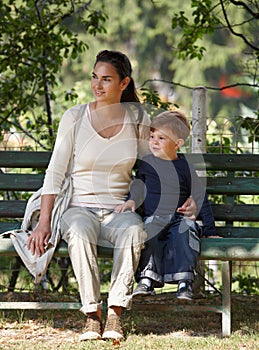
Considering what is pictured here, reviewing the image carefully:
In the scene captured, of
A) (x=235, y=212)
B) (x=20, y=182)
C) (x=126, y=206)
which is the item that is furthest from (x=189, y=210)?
(x=20, y=182)

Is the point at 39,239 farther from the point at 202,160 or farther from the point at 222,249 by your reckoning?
the point at 202,160

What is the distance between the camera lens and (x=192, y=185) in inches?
A: 179

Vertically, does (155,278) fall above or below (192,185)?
below

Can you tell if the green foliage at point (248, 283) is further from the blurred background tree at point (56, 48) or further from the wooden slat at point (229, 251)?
the wooden slat at point (229, 251)

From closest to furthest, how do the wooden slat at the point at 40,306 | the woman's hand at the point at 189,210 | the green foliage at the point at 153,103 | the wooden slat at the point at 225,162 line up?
the wooden slat at the point at 40,306
the woman's hand at the point at 189,210
the wooden slat at the point at 225,162
the green foliage at the point at 153,103

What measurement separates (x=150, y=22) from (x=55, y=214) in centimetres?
3466

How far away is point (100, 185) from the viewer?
442cm

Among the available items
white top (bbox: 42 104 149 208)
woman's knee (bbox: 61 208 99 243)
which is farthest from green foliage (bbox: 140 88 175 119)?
woman's knee (bbox: 61 208 99 243)

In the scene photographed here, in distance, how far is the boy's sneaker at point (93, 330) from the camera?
13.1 feet

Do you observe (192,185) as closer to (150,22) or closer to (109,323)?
(109,323)

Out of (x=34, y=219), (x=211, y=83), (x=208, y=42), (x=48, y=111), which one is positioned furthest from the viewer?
(x=211, y=83)

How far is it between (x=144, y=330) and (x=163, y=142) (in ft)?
3.60

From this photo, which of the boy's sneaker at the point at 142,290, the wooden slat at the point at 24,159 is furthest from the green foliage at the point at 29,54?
the boy's sneaker at the point at 142,290

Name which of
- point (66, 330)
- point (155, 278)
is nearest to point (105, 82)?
point (155, 278)
